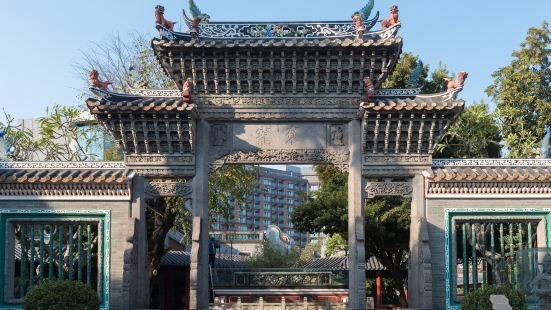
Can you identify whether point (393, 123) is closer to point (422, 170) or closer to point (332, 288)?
point (422, 170)

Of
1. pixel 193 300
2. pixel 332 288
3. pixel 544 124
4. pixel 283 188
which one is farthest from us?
pixel 283 188

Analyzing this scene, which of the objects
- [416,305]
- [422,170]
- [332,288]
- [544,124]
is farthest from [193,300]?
[544,124]

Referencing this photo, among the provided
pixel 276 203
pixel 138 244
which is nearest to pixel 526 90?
pixel 138 244

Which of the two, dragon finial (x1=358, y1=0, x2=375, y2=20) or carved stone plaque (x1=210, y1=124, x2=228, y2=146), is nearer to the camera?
carved stone plaque (x1=210, y1=124, x2=228, y2=146)

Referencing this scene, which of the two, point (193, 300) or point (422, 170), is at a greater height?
point (422, 170)

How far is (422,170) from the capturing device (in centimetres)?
1577

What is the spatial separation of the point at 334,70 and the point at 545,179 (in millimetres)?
5119

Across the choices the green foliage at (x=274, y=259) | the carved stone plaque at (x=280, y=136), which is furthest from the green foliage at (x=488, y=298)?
the green foliage at (x=274, y=259)

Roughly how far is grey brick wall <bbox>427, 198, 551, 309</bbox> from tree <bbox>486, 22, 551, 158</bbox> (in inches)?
473

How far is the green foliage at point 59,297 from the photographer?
13711 millimetres

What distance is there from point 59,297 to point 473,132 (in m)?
17.9

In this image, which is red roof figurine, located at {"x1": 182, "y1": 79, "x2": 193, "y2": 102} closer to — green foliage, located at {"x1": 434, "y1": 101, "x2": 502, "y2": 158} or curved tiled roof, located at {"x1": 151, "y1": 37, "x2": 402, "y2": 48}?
curved tiled roof, located at {"x1": 151, "y1": 37, "x2": 402, "y2": 48}

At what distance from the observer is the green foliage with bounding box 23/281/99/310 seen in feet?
45.0

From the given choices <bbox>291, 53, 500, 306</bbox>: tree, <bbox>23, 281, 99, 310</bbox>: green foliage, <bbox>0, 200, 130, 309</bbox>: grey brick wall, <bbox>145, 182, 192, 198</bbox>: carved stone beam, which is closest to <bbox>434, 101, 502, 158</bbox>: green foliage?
<bbox>291, 53, 500, 306</bbox>: tree
